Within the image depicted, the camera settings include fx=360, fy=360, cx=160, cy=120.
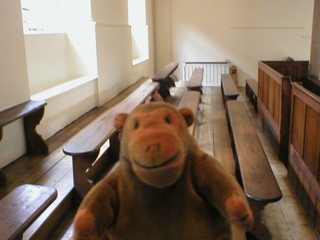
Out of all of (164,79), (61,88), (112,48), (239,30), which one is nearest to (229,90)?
(164,79)

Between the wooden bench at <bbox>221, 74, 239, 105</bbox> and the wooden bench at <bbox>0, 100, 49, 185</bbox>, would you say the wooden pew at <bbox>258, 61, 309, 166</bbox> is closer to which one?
the wooden bench at <bbox>221, 74, 239, 105</bbox>

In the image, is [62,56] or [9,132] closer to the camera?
[9,132]

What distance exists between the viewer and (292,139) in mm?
2980

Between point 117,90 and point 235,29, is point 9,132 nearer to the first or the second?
point 117,90

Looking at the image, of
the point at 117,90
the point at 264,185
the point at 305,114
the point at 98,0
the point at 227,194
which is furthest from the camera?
the point at 117,90

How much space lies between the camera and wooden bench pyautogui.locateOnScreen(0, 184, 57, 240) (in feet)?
4.87

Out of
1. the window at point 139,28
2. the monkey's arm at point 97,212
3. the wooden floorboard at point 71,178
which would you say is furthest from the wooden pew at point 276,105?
the window at point 139,28

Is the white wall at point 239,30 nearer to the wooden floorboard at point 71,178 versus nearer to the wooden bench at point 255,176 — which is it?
the wooden floorboard at point 71,178

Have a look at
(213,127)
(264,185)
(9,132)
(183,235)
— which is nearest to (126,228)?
(183,235)

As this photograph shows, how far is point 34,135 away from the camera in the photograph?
10.3 feet

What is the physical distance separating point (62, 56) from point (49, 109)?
4.25ft

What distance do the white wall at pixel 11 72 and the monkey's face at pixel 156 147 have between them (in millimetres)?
2324

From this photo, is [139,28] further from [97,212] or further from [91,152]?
[97,212]

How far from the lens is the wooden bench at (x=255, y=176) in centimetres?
189
